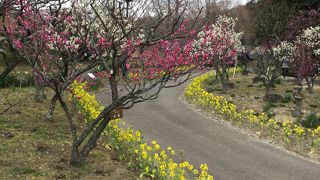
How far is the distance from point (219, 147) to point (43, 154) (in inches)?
205

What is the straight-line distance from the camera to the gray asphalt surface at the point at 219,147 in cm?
878

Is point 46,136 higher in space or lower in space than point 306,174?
higher

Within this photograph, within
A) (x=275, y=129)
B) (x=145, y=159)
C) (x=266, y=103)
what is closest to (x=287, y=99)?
(x=266, y=103)

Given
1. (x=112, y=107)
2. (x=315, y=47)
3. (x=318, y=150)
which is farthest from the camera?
(x=315, y=47)

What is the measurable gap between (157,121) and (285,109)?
6.54m

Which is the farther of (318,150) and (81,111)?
(81,111)

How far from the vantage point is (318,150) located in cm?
1082

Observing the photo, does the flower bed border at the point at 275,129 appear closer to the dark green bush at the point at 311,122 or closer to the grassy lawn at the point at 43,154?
the dark green bush at the point at 311,122

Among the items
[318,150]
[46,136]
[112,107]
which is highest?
[112,107]

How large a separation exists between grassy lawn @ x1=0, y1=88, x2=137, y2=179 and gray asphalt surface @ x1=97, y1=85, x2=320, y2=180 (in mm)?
2424

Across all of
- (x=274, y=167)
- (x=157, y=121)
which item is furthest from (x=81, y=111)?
(x=274, y=167)

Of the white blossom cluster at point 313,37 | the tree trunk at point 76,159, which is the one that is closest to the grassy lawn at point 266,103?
the white blossom cluster at point 313,37

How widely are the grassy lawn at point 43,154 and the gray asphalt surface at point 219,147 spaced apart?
2.42 m

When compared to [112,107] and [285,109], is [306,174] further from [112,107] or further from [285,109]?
[285,109]
